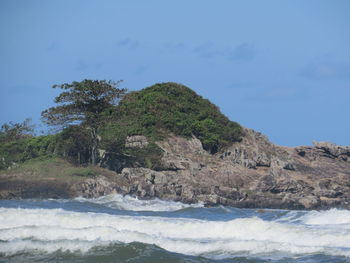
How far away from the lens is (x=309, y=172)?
53688 mm

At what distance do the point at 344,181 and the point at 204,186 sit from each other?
12.5 metres

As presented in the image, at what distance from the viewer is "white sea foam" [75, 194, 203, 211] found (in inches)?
1549

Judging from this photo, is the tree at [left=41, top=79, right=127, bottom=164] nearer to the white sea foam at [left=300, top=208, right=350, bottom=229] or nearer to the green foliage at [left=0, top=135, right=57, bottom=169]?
the green foliage at [left=0, top=135, right=57, bottom=169]

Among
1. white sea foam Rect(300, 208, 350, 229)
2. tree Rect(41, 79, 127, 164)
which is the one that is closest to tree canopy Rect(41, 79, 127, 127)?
tree Rect(41, 79, 127, 164)

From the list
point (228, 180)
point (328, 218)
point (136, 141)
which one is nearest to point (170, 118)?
point (136, 141)

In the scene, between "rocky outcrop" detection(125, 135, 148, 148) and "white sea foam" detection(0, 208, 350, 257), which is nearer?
"white sea foam" detection(0, 208, 350, 257)

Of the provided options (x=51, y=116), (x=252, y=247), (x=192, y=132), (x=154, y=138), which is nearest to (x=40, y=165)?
(x=51, y=116)

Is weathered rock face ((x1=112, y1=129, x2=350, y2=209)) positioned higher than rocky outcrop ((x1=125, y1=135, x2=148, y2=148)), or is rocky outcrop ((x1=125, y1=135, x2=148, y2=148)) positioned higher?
rocky outcrop ((x1=125, y1=135, x2=148, y2=148))

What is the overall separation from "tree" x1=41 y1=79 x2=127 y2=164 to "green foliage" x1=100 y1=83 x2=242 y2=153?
1.15 meters

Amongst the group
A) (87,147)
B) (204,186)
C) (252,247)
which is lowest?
(252,247)

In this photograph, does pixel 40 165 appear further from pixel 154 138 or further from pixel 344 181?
pixel 344 181

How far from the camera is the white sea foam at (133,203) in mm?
39344

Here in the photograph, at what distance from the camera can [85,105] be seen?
51938 millimetres

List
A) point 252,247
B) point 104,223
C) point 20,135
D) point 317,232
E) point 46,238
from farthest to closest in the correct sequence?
point 20,135 → point 104,223 → point 317,232 → point 46,238 → point 252,247
